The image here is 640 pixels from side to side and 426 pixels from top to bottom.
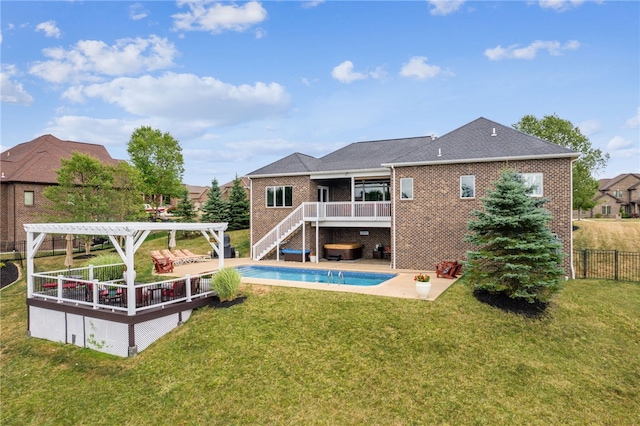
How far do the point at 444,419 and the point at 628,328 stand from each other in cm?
759

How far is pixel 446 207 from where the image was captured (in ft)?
55.1

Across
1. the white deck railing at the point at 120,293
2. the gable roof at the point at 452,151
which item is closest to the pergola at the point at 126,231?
the white deck railing at the point at 120,293

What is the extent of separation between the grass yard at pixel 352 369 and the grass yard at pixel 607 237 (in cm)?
1360

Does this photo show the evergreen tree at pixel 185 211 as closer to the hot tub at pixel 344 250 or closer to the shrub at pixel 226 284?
the hot tub at pixel 344 250

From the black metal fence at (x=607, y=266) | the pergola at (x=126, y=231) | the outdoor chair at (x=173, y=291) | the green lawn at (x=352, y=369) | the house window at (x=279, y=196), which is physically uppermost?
the house window at (x=279, y=196)

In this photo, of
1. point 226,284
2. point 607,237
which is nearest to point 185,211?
point 226,284

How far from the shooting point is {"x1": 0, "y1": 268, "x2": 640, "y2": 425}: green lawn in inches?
296

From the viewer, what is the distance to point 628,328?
35.6 ft

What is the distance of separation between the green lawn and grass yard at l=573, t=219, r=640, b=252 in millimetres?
14381

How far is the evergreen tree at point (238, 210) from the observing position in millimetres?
33281

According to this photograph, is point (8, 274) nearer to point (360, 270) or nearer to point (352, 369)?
point (360, 270)

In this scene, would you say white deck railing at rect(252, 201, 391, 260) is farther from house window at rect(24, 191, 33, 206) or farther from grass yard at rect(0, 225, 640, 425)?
house window at rect(24, 191, 33, 206)

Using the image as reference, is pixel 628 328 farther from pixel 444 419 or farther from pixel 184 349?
pixel 184 349

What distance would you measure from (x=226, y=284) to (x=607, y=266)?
1806cm
